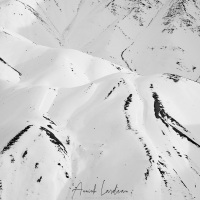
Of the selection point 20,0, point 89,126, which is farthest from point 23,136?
point 20,0

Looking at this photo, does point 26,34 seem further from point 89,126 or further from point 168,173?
point 168,173

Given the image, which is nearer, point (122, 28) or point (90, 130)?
point (90, 130)
